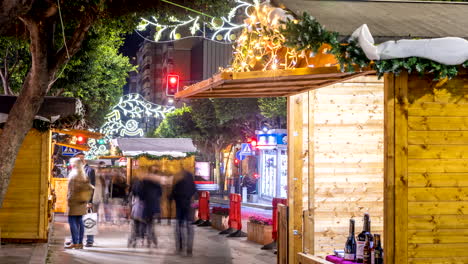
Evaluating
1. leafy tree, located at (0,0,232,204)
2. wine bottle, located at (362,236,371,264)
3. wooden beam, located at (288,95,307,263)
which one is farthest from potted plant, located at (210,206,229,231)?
wine bottle, located at (362,236,371,264)

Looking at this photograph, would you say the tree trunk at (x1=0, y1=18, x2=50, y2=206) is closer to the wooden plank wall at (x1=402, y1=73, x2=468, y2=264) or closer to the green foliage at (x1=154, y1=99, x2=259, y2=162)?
the wooden plank wall at (x1=402, y1=73, x2=468, y2=264)

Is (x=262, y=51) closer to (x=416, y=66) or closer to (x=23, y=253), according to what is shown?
(x=416, y=66)

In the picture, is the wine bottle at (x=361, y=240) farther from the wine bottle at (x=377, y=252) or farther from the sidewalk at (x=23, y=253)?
the sidewalk at (x=23, y=253)

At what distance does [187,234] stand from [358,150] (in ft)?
20.8

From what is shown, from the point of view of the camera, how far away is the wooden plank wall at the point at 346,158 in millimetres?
8930

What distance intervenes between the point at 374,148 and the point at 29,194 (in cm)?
942

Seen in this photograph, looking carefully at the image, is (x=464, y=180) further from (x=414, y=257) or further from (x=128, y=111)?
(x=128, y=111)

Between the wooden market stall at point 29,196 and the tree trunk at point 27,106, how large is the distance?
4.41 m

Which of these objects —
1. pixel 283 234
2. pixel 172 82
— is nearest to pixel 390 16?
pixel 283 234

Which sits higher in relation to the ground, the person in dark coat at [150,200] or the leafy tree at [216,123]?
the leafy tree at [216,123]

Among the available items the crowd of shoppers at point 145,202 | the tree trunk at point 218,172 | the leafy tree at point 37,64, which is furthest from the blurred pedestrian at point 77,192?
the tree trunk at point 218,172

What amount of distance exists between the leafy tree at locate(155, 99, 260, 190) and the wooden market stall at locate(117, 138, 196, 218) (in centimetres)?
1785

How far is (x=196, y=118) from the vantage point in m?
54.1

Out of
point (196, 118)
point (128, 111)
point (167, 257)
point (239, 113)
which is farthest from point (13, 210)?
point (196, 118)
